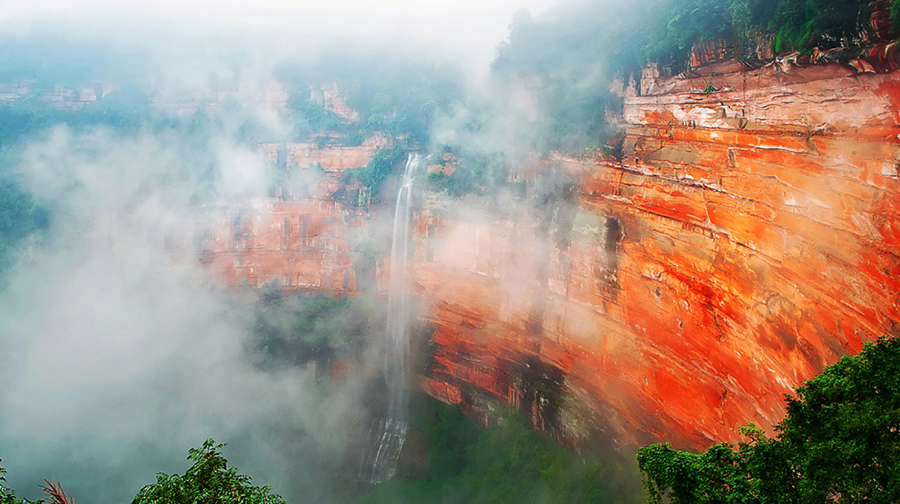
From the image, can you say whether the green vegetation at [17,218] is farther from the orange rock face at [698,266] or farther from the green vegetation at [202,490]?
the green vegetation at [202,490]

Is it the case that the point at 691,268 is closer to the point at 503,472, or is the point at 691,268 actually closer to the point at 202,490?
the point at 503,472

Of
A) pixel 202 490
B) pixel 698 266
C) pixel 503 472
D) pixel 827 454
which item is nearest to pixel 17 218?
pixel 503 472

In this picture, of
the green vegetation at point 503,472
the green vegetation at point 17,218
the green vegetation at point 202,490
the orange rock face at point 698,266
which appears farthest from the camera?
the green vegetation at point 17,218

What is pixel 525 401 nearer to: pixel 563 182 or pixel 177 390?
pixel 563 182

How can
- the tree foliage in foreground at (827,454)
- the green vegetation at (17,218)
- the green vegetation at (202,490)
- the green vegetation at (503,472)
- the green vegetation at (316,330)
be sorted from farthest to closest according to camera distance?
the green vegetation at (17,218)
the green vegetation at (316,330)
the green vegetation at (503,472)
the green vegetation at (202,490)
the tree foliage in foreground at (827,454)

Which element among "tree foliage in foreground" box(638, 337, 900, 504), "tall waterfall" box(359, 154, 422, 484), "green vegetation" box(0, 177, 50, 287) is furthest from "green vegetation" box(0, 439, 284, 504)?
"green vegetation" box(0, 177, 50, 287)

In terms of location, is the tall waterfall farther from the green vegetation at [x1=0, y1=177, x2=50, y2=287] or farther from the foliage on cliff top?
the green vegetation at [x1=0, y1=177, x2=50, y2=287]

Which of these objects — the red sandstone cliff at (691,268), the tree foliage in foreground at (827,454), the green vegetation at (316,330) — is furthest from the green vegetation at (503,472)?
the tree foliage in foreground at (827,454)
